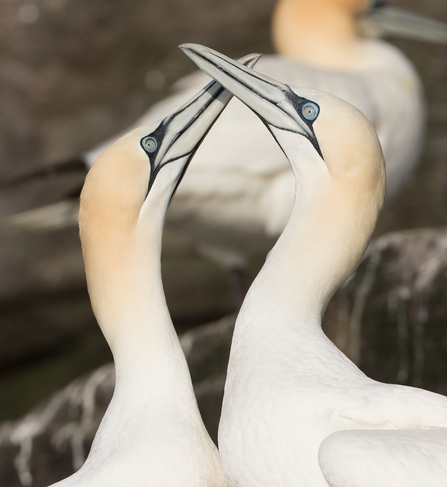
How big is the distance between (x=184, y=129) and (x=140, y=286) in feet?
2.11

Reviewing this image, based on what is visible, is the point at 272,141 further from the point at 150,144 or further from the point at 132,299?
the point at 132,299

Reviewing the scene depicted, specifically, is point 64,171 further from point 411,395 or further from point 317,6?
point 411,395

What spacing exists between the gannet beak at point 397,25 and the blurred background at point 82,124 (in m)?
2.18

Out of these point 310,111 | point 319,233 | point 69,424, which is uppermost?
point 310,111

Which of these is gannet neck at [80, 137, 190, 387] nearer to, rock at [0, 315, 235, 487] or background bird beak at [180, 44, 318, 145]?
background bird beak at [180, 44, 318, 145]

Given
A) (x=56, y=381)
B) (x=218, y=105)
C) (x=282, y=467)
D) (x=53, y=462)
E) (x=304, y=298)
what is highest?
(x=218, y=105)

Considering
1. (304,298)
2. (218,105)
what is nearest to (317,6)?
(218,105)

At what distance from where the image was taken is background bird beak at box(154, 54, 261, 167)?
3.23 m

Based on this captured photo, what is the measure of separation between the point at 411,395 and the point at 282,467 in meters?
0.48

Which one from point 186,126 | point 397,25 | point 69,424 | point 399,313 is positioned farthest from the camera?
point 397,25

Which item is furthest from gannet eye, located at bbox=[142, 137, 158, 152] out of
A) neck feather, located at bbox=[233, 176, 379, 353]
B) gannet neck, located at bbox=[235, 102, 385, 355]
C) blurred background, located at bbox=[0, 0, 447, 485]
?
blurred background, located at bbox=[0, 0, 447, 485]

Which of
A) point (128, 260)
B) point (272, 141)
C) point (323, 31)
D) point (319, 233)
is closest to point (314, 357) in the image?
point (319, 233)

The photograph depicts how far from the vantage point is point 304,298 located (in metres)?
3.02

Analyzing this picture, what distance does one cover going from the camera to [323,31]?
6840 mm
